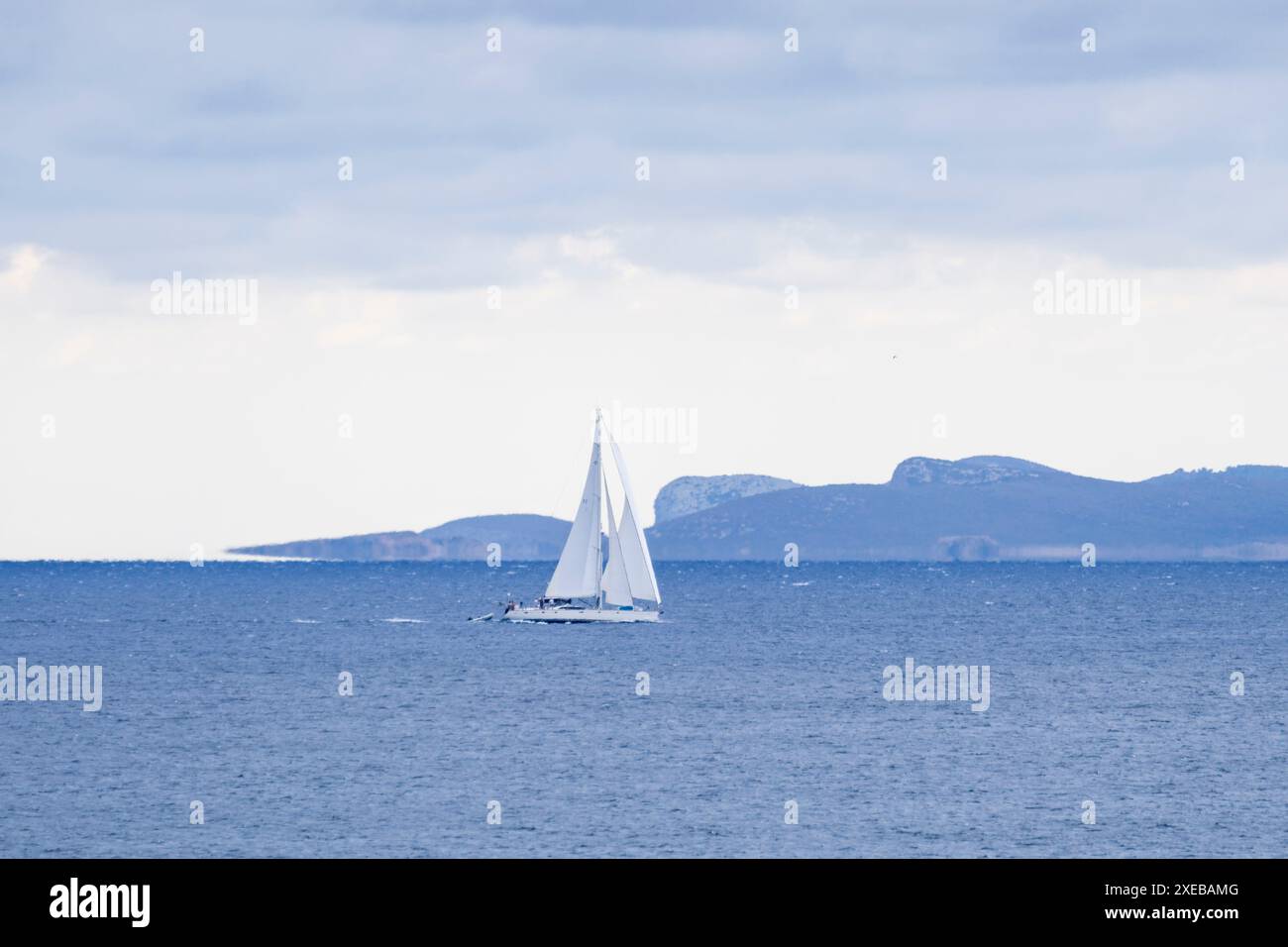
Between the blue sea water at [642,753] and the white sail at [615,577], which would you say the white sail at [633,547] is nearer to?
the white sail at [615,577]

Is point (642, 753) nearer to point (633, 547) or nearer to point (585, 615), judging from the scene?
point (633, 547)

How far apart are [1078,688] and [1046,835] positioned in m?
46.9

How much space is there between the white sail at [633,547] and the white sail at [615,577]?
0.37m

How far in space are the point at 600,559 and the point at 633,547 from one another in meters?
3.41

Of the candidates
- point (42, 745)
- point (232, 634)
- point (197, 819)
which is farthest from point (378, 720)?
point (232, 634)

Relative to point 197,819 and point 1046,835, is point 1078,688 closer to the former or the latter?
point 1046,835

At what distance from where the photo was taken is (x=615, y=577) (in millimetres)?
128375
